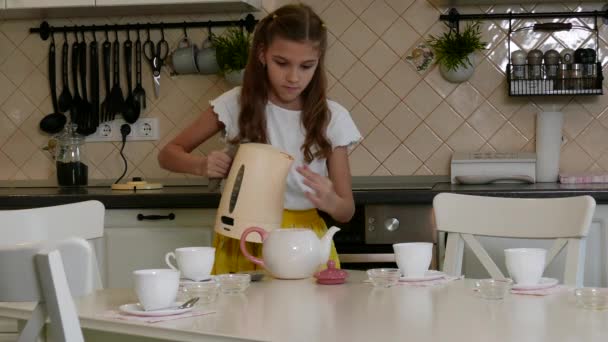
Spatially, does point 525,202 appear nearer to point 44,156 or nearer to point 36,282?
point 36,282

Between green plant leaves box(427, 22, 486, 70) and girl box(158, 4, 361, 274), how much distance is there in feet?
3.41

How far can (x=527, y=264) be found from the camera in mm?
1723

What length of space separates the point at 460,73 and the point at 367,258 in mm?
898

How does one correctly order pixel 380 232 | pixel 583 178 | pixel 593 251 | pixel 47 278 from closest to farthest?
1. pixel 47 278
2. pixel 593 251
3. pixel 380 232
4. pixel 583 178

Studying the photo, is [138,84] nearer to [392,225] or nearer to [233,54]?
[233,54]

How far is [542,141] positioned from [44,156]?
197 cm

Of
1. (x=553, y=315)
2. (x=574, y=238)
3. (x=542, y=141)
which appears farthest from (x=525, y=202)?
(x=542, y=141)

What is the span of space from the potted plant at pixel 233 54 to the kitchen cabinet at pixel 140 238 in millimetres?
699

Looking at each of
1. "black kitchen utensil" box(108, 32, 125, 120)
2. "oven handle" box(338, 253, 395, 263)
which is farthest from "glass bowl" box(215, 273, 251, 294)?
"black kitchen utensil" box(108, 32, 125, 120)

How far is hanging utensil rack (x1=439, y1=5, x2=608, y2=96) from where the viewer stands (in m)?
3.33

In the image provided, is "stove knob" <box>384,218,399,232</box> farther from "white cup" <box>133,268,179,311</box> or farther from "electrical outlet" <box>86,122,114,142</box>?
"white cup" <box>133,268,179,311</box>

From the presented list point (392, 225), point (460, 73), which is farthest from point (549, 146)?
point (392, 225)

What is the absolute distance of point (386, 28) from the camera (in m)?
3.56

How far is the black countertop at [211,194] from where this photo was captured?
2.92 meters
